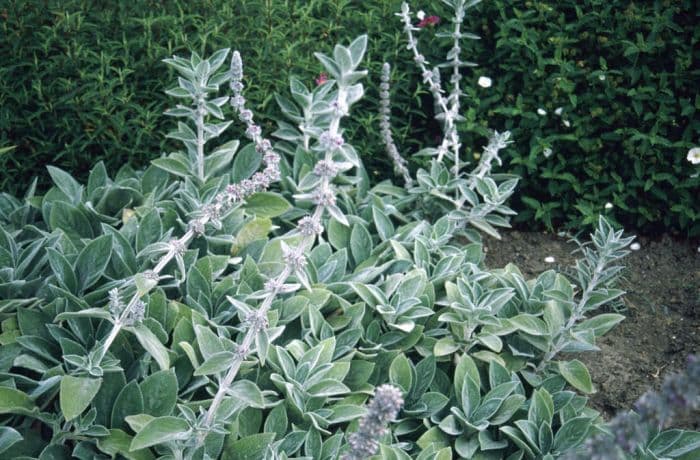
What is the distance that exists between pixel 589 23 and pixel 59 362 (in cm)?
281

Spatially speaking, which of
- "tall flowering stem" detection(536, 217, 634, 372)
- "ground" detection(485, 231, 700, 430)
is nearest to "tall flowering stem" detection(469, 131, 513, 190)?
"ground" detection(485, 231, 700, 430)

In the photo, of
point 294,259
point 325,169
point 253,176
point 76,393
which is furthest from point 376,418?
point 253,176

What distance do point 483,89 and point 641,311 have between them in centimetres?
135

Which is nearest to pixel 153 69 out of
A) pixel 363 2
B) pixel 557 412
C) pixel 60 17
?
pixel 60 17

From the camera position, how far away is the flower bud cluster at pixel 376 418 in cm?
156

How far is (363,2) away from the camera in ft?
13.7

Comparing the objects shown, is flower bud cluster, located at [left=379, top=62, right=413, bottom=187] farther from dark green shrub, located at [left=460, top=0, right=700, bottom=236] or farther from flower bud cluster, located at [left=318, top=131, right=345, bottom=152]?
flower bud cluster, located at [left=318, top=131, right=345, bottom=152]

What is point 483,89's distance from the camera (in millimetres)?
4098

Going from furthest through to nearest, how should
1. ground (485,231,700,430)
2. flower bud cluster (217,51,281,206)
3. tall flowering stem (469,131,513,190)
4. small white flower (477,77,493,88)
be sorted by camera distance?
small white flower (477,77,493,88) → tall flowering stem (469,131,513,190) → ground (485,231,700,430) → flower bud cluster (217,51,281,206)

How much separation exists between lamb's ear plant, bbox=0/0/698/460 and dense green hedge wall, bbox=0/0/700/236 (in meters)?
0.39

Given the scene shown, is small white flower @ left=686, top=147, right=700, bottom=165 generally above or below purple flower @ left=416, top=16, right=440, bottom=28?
below

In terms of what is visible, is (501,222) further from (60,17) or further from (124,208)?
(60,17)

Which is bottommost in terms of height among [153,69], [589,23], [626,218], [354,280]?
[626,218]

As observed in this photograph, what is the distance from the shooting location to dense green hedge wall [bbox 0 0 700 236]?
3.71 meters
